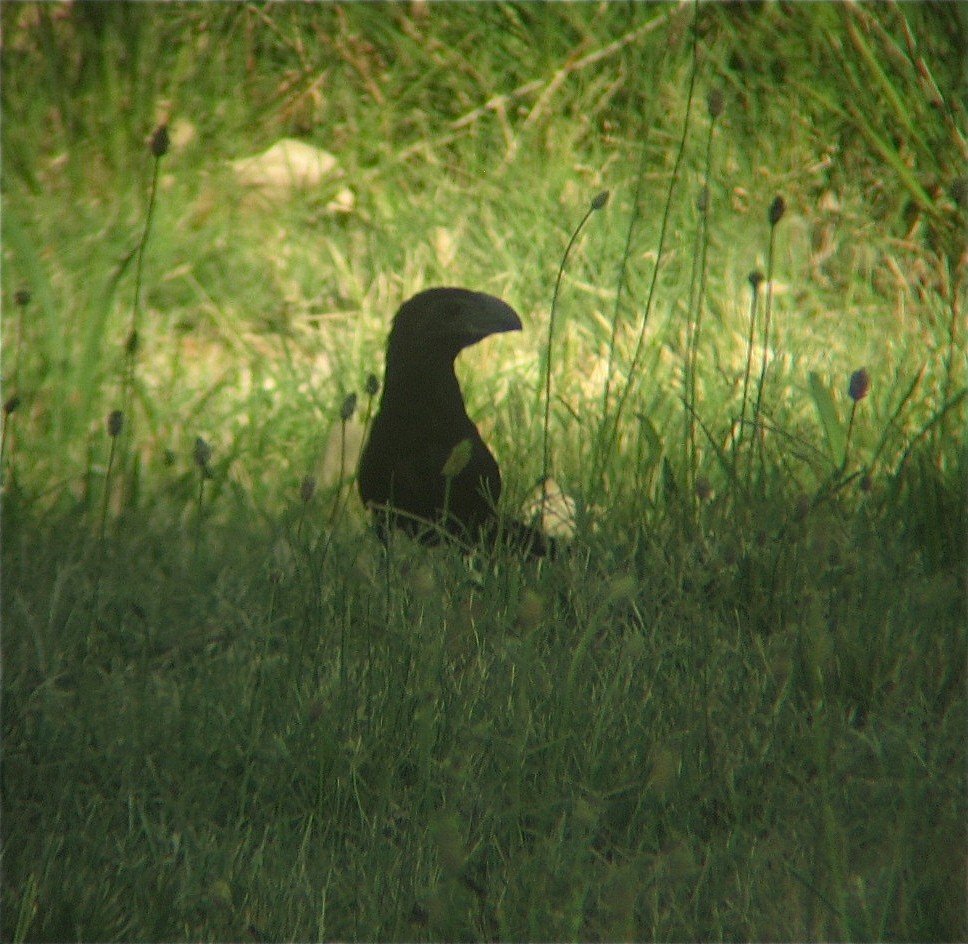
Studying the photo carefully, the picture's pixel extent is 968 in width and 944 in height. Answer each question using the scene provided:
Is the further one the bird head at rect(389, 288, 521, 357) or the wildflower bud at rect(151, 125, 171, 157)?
the bird head at rect(389, 288, 521, 357)

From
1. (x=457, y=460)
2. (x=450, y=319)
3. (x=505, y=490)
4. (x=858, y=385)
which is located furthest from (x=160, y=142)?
(x=858, y=385)

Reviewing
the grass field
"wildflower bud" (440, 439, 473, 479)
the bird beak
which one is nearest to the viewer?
the grass field

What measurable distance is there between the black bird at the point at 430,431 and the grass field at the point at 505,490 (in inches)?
4.0

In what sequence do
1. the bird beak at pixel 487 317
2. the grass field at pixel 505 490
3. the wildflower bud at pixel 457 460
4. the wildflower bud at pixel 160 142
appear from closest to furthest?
the grass field at pixel 505 490 → the wildflower bud at pixel 457 460 → the wildflower bud at pixel 160 142 → the bird beak at pixel 487 317

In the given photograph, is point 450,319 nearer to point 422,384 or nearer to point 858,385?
point 422,384

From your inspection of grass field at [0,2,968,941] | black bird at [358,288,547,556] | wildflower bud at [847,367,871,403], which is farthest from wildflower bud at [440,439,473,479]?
wildflower bud at [847,367,871,403]

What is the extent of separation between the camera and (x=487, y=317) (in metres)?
2.48

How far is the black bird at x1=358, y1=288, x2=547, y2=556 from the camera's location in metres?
2.50

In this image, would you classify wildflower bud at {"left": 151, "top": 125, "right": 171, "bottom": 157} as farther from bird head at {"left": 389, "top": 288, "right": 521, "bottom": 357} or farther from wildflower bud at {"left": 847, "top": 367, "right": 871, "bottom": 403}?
wildflower bud at {"left": 847, "top": 367, "right": 871, "bottom": 403}

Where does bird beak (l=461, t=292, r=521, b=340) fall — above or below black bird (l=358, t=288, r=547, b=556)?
above

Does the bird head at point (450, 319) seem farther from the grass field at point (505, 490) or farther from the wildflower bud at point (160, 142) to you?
the wildflower bud at point (160, 142)

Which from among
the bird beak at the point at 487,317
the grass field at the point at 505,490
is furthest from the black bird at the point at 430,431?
the grass field at the point at 505,490

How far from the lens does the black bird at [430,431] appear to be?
8.21 feet

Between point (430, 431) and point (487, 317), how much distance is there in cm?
24
